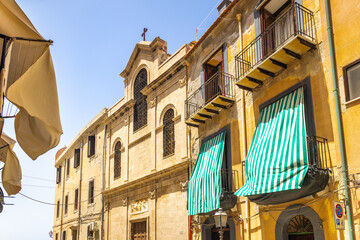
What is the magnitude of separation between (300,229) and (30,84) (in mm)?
7843

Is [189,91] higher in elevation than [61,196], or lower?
higher

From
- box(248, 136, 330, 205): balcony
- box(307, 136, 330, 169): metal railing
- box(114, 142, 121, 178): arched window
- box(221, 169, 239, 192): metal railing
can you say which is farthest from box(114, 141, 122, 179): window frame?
box(307, 136, 330, 169): metal railing

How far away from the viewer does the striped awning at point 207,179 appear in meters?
12.1

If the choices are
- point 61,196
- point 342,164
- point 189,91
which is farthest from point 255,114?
point 61,196

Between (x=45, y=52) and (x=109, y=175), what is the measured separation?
17847 millimetres

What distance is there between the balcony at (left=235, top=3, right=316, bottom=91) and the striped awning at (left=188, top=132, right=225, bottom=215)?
2.54m

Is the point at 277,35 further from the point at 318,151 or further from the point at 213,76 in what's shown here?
the point at 318,151

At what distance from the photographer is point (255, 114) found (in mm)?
11508

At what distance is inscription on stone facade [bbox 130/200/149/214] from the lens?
17.4m

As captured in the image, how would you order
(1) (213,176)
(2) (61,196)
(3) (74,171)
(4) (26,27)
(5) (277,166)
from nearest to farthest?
(4) (26,27) → (5) (277,166) → (1) (213,176) → (3) (74,171) → (2) (61,196)

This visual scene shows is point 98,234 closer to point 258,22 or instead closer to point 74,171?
point 74,171

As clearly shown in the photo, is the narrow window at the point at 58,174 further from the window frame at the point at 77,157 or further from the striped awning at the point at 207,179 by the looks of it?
the striped awning at the point at 207,179

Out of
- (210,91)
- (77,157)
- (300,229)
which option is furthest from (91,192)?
(300,229)

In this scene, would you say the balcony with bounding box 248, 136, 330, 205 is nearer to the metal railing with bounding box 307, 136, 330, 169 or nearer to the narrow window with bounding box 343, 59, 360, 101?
the metal railing with bounding box 307, 136, 330, 169
